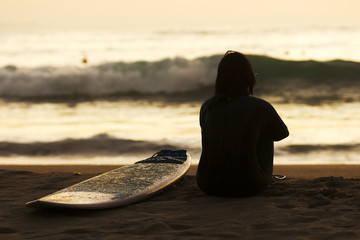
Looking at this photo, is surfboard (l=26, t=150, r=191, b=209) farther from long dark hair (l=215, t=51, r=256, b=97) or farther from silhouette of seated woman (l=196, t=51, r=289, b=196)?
long dark hair (l=215, t=51, r=256, b=97)

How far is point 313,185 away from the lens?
5387 millimetres

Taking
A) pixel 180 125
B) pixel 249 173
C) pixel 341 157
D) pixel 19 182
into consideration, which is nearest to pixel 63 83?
pixel 180 125

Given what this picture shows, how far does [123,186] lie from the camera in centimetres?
511

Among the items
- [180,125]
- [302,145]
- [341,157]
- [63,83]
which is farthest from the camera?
[63,83]

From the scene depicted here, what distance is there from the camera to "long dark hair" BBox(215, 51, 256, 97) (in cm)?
461

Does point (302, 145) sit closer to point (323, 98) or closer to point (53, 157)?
point (53, 157)

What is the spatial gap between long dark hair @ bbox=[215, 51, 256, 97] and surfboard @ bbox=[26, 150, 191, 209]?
113 centimetres

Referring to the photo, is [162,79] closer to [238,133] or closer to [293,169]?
[293,169]

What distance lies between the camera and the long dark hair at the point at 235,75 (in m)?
4.61

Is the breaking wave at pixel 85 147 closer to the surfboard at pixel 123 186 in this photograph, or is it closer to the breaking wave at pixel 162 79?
the surfboard at pixel 123 186

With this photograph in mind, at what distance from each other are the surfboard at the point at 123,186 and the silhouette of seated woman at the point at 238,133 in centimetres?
65

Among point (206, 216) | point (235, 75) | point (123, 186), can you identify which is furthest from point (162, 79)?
point (206, 216)

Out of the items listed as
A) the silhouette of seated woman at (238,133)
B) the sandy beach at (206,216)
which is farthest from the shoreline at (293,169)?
the silhouette of seated woman at (238,133)

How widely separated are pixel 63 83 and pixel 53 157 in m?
13.7
